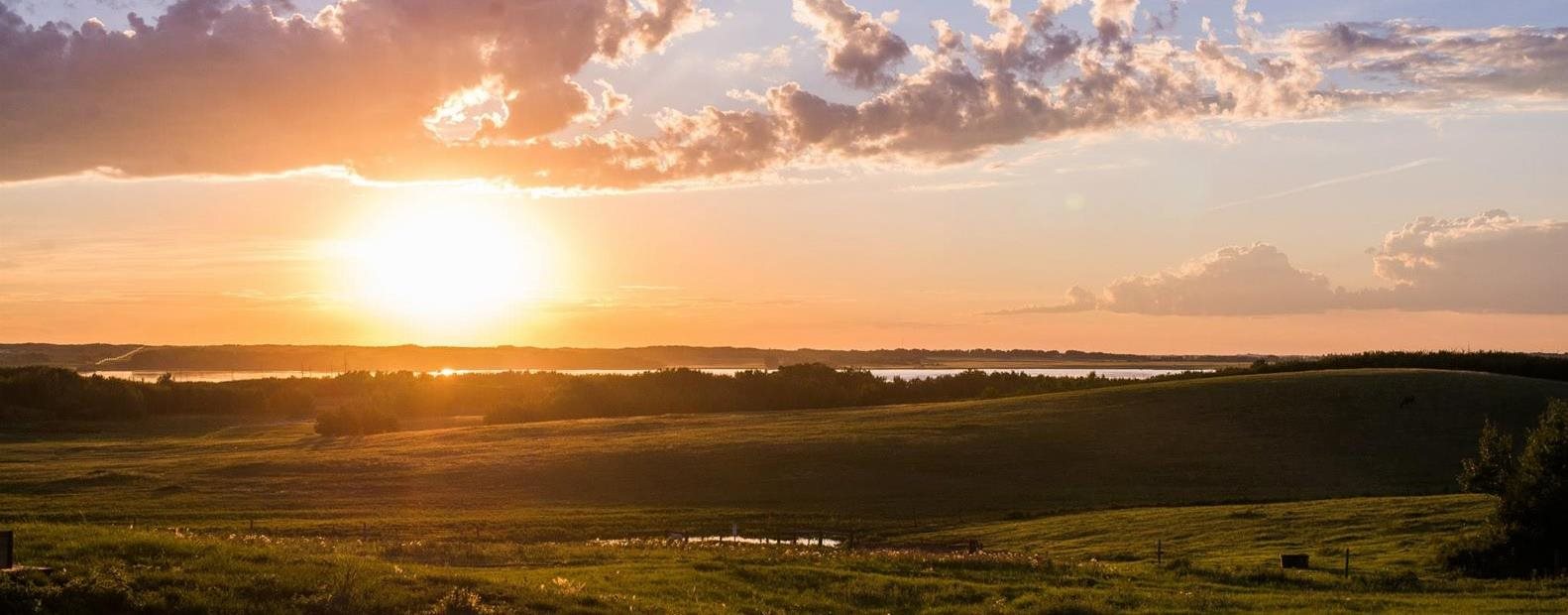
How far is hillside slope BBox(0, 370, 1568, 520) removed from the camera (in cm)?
6359

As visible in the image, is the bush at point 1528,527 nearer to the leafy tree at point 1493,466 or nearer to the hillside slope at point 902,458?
the leafy tree at point 1493,466

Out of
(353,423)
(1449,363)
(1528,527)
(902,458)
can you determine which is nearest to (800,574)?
(1528,527)

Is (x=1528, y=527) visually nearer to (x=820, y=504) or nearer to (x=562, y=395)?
(x=820, y=504)

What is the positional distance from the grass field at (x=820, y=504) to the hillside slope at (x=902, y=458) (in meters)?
0.30

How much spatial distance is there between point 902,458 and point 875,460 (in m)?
1.67

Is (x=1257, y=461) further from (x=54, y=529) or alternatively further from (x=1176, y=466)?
(x=54, y=529)

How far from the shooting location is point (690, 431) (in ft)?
291

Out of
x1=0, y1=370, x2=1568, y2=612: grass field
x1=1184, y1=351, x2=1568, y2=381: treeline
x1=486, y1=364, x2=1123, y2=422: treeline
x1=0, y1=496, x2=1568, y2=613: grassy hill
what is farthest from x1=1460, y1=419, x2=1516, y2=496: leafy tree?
x1=486, y1=364, x2=1123, y2=422: treeline

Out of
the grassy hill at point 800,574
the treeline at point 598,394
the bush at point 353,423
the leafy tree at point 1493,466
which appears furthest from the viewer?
the treeline at point 598,394

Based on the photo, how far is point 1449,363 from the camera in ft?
354

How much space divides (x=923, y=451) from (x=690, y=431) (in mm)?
19637

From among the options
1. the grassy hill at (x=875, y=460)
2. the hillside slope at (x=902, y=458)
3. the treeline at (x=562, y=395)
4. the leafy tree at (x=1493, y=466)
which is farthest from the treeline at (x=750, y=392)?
the leafy tree at (x=1493, y=466)

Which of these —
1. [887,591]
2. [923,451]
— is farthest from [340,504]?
[887,591]

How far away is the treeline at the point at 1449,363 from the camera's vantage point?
339ft
